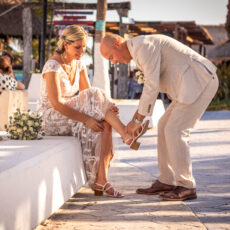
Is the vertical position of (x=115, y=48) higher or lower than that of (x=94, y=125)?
higher

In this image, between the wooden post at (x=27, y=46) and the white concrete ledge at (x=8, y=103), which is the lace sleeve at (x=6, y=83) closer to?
the white concrete ledge at (x=8, y=103)

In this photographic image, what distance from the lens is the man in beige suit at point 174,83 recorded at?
4.18 metres

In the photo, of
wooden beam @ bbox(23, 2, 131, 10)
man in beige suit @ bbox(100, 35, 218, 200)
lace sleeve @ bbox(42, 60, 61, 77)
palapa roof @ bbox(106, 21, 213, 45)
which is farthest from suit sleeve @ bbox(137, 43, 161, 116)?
palapa roof @ bbox(106, 21, 213, 45)

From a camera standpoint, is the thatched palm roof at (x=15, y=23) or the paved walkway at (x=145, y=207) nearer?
the paved walkway at (x=145, y=207)

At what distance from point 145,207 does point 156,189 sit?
557 millimetres

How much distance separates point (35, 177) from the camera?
3230 mm

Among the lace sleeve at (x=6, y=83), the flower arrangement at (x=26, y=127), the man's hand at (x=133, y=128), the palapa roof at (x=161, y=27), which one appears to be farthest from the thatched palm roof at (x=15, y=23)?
the man's hand at (x=133, y=128)

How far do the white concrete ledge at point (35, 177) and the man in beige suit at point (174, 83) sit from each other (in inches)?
25.7

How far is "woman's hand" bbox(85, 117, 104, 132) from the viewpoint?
4520 millimetres

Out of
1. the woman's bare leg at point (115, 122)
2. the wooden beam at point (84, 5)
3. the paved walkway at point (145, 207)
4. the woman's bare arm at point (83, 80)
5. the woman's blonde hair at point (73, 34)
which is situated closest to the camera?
the paved walkway at point (145, 207)

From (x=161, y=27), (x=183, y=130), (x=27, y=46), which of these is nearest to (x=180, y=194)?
(x=183, y=130)

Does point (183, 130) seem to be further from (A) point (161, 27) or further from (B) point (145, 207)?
(A) point (161, 27)

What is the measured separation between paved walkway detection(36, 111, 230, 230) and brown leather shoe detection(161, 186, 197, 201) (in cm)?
5

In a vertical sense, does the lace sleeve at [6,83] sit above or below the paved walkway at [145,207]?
above
